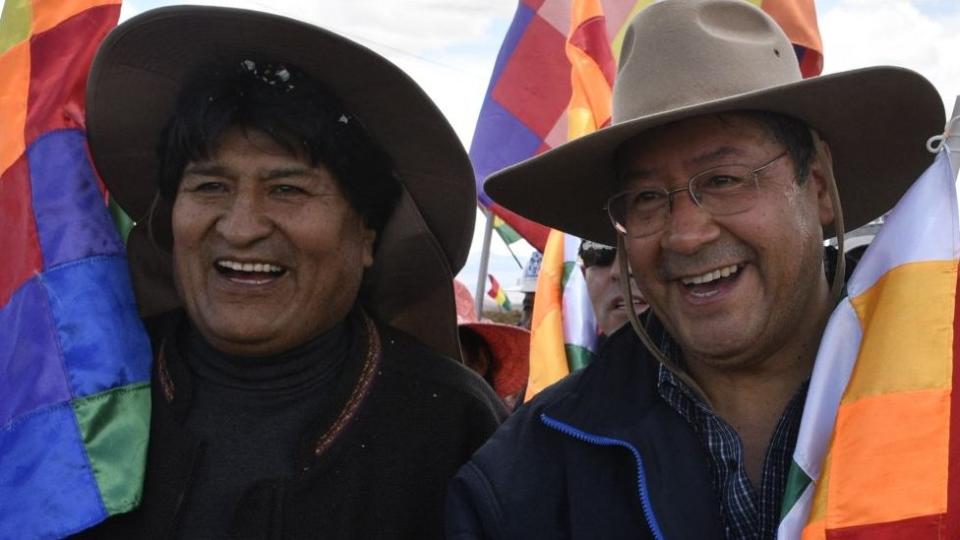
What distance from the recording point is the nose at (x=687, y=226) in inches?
80.8

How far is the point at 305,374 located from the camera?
8.02ft

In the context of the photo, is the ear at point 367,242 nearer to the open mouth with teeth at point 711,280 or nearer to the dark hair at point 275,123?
the dark hair at point 275,123

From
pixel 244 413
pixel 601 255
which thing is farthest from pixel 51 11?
pixel 601 255

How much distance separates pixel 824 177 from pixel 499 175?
0.70 m

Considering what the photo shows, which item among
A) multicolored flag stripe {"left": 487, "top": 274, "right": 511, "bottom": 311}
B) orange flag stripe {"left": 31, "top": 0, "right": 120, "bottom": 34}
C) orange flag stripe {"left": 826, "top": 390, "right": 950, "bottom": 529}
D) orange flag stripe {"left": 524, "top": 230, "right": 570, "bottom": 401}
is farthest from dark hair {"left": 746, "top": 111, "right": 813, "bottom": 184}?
multicolored flag stripe {"left": 487, "top": 274, "right": 511, "bottom": 311}

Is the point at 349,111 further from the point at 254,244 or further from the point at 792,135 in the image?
the point at 792,135

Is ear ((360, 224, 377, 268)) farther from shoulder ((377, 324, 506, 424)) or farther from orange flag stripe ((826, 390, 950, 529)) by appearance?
orange flag stripe ((826, 390, 950, 529))

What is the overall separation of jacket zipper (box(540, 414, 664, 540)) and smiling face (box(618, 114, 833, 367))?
24 centimetres

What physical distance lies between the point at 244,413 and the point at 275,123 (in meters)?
0.65

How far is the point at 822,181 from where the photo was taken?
7.23 ft

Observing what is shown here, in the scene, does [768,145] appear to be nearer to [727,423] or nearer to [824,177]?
[824,177]

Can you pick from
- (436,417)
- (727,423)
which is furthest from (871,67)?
(436,417)

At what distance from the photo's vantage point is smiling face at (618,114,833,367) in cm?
204

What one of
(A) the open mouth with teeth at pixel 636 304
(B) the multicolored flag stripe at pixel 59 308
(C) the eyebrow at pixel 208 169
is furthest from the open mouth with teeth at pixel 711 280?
(A) the open mouth with teeth at pixel 636 304
